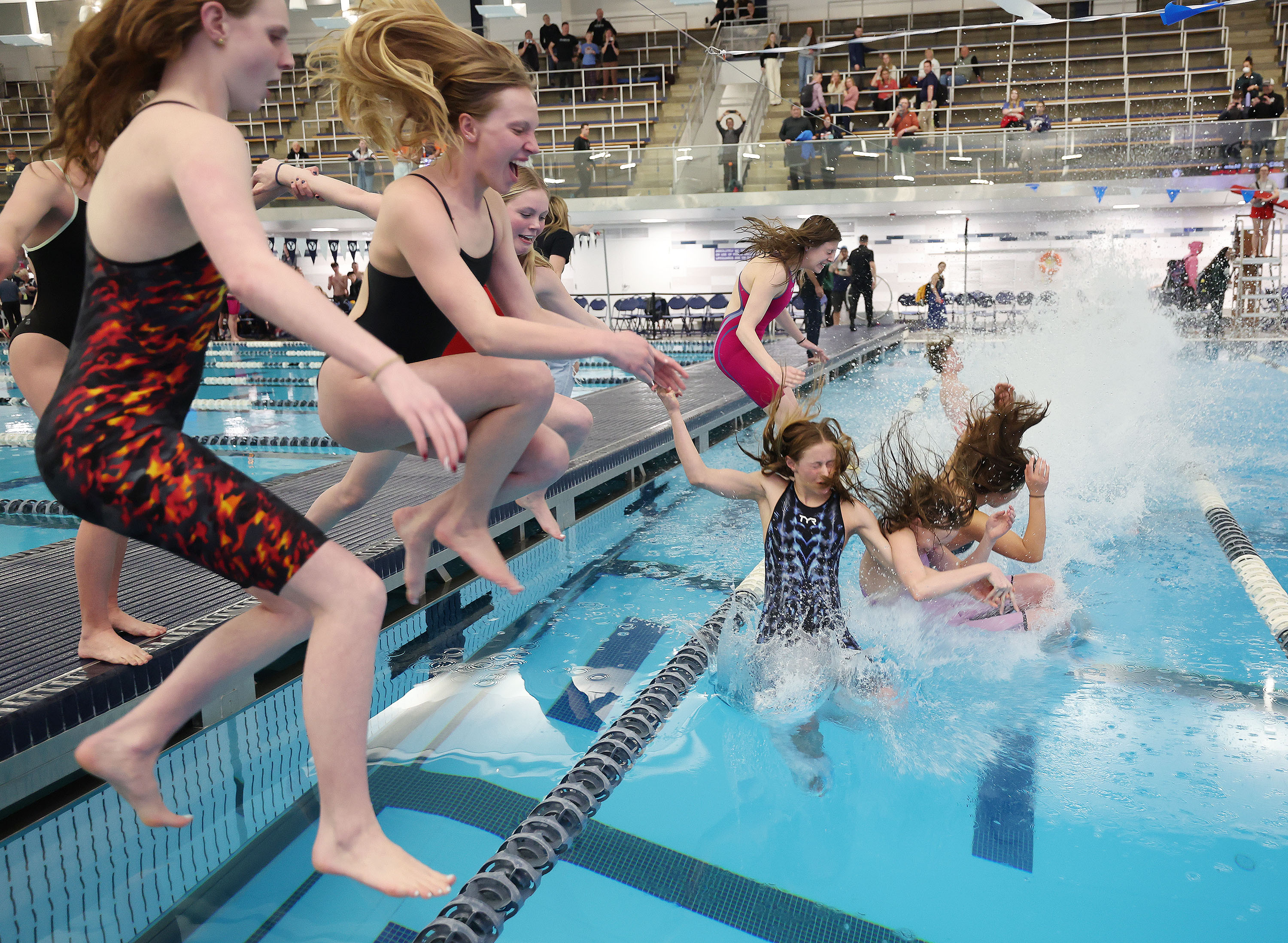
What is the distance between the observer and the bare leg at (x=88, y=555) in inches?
88.0

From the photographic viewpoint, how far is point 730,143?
60.6ft

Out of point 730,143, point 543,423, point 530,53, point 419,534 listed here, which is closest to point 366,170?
point 730,143

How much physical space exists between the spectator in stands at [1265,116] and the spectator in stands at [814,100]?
7.76m

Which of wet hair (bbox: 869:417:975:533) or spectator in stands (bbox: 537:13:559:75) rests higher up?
spectator in stands (bbox: 537:13:559:75)

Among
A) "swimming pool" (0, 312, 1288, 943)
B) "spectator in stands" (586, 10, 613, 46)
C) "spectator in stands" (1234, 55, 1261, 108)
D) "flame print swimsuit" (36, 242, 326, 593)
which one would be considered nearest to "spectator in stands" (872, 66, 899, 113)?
"spectator in stands" (1234, 55, 1261, 108)

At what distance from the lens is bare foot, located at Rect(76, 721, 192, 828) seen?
1.51 meters

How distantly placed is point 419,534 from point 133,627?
0.86 metres

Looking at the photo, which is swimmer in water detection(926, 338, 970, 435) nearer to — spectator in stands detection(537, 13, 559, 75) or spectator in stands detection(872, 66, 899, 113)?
spectator in stands detection(872, 66, 899, 113)

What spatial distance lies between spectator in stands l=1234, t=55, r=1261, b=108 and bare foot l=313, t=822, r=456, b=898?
19311 mm

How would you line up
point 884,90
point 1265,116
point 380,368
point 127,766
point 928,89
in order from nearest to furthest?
point 380,368 → point 127,766 → point 1265,116 → point 928,89 → point 884,90

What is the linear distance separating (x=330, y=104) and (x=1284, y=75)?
20.5 metres

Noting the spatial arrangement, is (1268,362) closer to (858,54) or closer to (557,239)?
(557,239)

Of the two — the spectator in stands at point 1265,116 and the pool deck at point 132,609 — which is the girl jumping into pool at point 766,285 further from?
the spectator in stands at point 1265,116

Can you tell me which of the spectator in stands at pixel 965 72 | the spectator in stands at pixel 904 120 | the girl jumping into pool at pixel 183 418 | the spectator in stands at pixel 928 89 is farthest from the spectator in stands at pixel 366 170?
the girl jumping into pool at pixel 183 418
